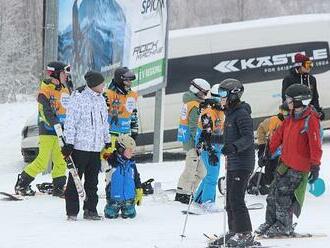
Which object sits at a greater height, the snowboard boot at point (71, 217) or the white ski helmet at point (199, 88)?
the white ski helmet at point (199, 88)

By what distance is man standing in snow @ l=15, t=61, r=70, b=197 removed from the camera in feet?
34.5

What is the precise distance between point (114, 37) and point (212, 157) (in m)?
4.63

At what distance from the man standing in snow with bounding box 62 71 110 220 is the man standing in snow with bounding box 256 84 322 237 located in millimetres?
2074

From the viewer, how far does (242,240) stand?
785 centimetres

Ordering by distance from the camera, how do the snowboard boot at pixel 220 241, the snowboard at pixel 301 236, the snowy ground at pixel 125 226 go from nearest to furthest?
the snowboard boot at pixel 220 241, the snowy ground at pixel 125 226, the snowboard at pixel 301 236

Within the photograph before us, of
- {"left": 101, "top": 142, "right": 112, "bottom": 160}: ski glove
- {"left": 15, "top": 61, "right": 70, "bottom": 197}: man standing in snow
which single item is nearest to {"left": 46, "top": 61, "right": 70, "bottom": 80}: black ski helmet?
{"left": 15, "top": 61, "right": 70, "bottom": 197}: man standing in snow

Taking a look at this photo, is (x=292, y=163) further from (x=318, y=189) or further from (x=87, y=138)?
(x=318, y=189)

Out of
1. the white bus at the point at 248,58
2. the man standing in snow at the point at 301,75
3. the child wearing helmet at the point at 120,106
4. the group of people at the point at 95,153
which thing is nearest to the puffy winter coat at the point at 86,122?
the group of people at the point at 95,153

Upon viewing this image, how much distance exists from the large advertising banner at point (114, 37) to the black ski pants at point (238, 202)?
528 cm

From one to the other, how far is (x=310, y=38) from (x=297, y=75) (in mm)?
5846

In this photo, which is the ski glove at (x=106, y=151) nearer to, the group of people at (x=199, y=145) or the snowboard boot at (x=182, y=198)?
the group of people at (x=199, y=145)

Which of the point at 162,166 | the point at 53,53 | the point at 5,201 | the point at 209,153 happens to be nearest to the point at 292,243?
the point at 209,153

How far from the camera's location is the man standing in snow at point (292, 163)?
821 cm

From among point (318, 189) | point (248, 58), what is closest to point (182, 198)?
point (318, 189)
